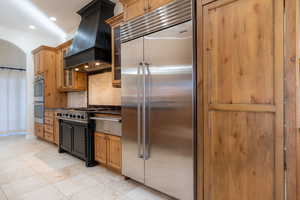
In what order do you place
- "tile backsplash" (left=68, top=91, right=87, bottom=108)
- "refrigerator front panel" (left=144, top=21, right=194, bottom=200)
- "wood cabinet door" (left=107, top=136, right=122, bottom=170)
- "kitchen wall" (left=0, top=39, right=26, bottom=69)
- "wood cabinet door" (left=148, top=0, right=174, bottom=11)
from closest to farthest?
"refrigerator front panel" (left=144, top=21, right=194, bottom=200) → "wood cabinet door" (left=148, top=0, right=174, bottom=11) → "wood cabinet door" (left=107, top=136, right=122, bottom=170) → "tile backsplash" (left=68, top=91, right=87, bottom=108) → "kitchen wall" (left=0, top=39, right=26, bottom=69)

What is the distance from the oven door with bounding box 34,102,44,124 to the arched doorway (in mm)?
1511

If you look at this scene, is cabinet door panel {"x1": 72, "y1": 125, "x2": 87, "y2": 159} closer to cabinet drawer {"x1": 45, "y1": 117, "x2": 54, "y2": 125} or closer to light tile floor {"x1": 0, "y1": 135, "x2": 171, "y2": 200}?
light tile floor {"x1": 0, "y1": 135, "x2": 171, "y2": 200}

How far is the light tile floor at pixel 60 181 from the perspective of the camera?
201 cm

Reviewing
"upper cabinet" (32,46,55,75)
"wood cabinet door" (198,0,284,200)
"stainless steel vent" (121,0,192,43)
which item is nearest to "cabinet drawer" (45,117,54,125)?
"upper cabinet" (32,46,55,75)

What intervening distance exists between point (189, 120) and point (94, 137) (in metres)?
1.84

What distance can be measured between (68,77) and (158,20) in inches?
128

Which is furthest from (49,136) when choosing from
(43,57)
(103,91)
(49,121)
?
(43,57)

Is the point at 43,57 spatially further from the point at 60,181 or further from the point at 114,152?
the point at 114,152

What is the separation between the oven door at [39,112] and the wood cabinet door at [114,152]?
3.00 meters

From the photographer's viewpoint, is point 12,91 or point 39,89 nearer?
point 39,89

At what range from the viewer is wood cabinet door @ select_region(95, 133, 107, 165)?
2.64 metres

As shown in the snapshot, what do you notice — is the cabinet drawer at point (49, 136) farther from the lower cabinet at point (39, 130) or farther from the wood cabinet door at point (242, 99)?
the wood cabinet door at point (242, 99)

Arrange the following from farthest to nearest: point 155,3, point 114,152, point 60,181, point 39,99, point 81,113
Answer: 1. point 39,99
2. point 81,113
3. point 114,152
4. point 60,181
5. point 155,3

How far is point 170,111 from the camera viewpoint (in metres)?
1.79
